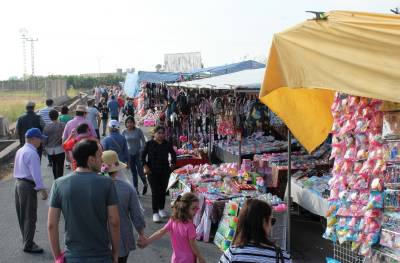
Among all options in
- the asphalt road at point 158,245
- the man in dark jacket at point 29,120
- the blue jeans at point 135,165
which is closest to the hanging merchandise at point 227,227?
the asphalt road at point 158,245

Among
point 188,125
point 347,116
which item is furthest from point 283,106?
point 188,125

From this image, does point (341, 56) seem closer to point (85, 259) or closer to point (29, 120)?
point (85, 259)

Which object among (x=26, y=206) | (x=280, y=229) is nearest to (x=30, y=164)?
(x=26, y=206)

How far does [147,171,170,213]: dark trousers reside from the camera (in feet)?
28.7

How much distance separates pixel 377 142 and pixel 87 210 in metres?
2.48

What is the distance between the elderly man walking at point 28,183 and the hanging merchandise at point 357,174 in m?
3.64

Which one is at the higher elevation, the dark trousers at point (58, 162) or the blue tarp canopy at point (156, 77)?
the blue tarp canopy at point (156, 77)

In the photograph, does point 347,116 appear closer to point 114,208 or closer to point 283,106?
point 283,106

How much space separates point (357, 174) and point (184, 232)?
1676 mm

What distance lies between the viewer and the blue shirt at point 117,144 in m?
9.21

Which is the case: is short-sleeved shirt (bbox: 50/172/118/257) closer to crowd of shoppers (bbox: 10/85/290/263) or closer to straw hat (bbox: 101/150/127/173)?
crowd of shoppers (bbox: 10/85/290/263)

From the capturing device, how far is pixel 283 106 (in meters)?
5.47

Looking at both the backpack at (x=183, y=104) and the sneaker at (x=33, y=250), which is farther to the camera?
the backpack at (x=183, y=104)

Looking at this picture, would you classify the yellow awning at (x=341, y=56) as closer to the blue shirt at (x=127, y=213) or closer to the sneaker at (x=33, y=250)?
the blue shirt at (x=127, y=213)
